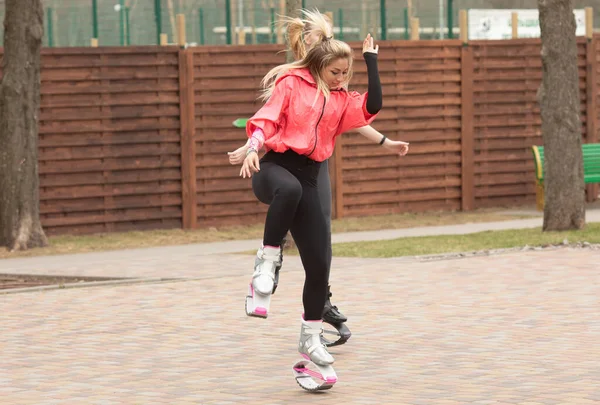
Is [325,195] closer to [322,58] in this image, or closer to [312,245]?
[312,245]

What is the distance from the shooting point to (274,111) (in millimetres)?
7570

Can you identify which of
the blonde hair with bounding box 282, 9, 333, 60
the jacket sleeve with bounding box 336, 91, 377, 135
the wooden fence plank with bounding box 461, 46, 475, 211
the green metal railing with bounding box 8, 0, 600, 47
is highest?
the green metal railing with bounding box 8, 0, 600, 47

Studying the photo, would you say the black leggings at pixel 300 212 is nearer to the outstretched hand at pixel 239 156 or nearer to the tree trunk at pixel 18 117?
the outstretched hand at pixel 239 156

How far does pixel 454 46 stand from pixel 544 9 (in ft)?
15.2

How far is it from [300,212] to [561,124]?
9403 mm

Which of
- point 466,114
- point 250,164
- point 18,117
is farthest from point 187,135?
point 250,164

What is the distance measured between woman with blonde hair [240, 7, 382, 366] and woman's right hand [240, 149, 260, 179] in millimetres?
152

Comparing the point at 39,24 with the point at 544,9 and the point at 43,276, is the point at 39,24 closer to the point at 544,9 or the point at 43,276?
the point at 43,276

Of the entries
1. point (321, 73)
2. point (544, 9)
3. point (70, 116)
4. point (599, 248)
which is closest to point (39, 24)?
point (70, 116)

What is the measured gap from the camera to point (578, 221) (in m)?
16.4

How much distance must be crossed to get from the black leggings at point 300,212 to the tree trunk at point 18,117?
369 inches

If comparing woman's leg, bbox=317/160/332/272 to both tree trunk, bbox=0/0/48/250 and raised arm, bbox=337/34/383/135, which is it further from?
tree trunk, bbox=0/0/48/250

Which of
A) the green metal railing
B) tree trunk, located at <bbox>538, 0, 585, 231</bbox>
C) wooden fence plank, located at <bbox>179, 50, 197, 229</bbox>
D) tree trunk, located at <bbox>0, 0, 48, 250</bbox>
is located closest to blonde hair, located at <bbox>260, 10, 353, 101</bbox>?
tree trunk, located at <bbox>538, 0, 585, 231</bbox>

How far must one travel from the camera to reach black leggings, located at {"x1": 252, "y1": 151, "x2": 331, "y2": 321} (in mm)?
7438
